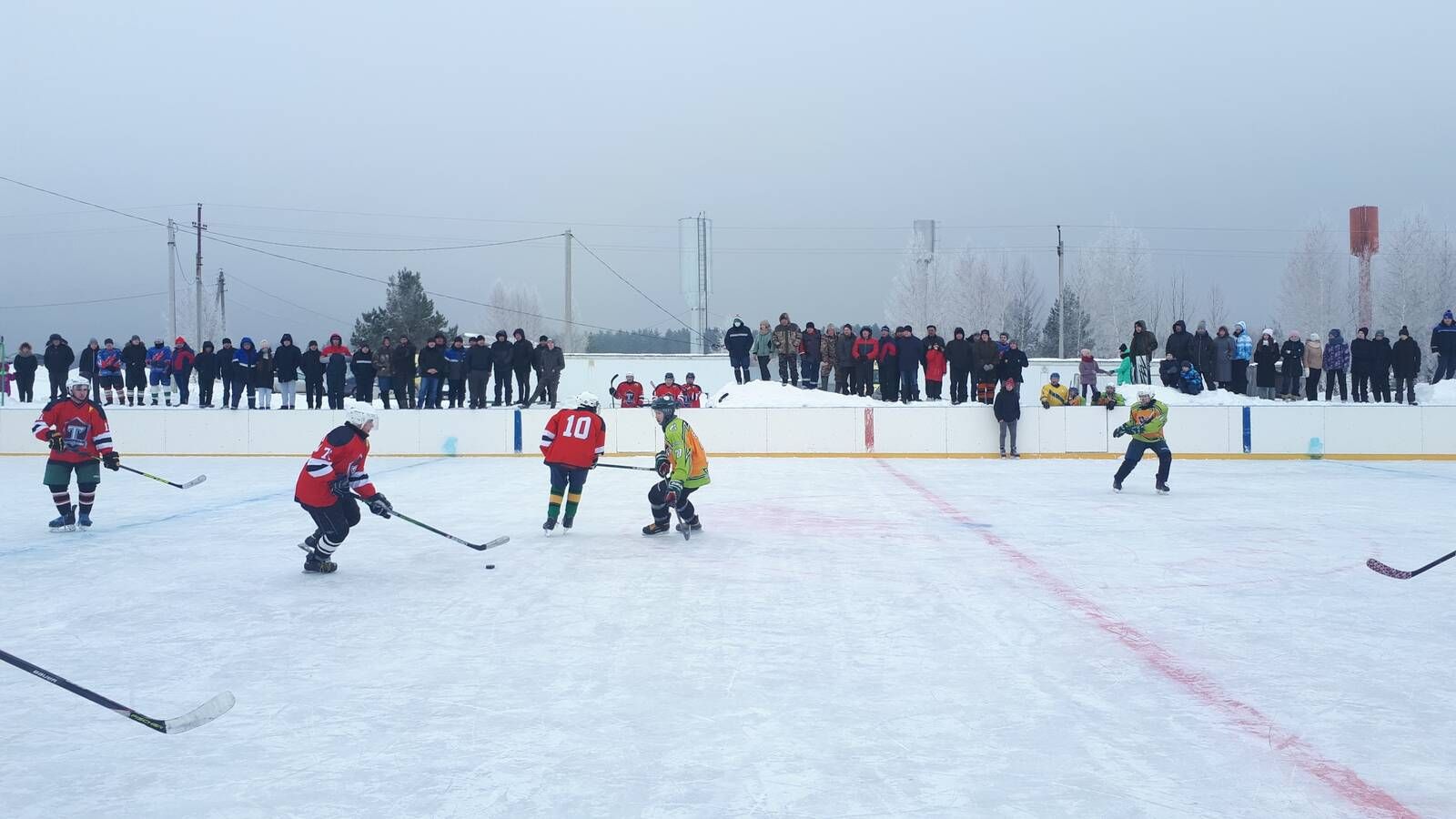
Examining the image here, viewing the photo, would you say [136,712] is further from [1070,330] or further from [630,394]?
[1070,330]

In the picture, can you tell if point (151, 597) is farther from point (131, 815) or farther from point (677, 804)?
point (677, 804)

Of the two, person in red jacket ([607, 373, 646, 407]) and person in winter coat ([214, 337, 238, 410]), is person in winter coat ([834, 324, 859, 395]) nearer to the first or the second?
person in red jacket ([607, 373, 646, 407])

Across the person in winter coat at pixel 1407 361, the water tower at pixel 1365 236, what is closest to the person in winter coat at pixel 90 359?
the person in winter coat at pixel 1407 361

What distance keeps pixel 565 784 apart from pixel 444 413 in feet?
53.8

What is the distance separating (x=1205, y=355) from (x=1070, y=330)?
49.8 m

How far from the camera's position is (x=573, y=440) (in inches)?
373

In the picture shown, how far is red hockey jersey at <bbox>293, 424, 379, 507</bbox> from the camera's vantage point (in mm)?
7562

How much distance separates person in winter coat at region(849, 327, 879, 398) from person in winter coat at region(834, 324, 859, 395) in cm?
11

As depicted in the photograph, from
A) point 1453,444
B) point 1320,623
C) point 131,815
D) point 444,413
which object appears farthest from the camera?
point 444,413

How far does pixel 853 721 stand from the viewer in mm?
4289

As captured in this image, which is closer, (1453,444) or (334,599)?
(334,599)

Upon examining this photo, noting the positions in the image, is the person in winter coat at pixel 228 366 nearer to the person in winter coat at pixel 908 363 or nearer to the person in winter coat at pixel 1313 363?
the person in winter coat at pixel 908 363

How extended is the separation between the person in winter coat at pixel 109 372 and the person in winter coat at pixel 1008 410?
15395 millimetres

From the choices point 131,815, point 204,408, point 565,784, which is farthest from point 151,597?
point 204,408
